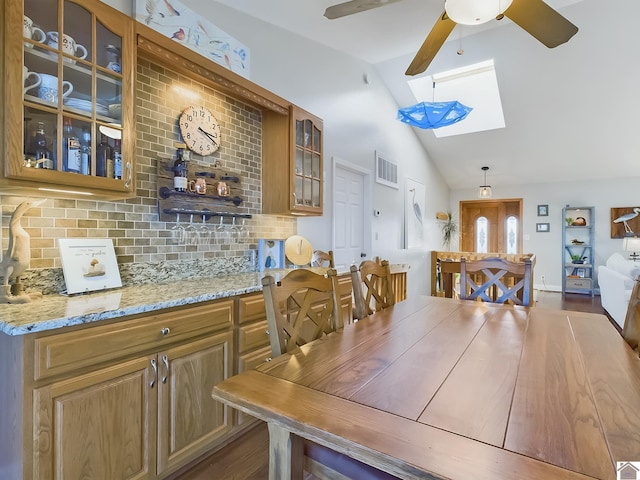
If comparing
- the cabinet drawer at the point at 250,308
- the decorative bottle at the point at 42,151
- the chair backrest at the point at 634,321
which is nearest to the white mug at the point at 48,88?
the decorative bottle at the point at 42,151

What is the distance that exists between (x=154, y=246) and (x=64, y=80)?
0.99 m

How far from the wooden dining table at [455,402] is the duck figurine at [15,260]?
1.21 m

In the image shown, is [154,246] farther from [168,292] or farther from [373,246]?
[373,246]

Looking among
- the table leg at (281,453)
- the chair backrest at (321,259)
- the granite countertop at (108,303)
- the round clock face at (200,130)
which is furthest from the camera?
the chair backrest at (321,259)

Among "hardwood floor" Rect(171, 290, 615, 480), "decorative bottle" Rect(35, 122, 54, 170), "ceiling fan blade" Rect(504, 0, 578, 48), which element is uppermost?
"ceiling fan blade" Rect(504, 0, 578, 48)

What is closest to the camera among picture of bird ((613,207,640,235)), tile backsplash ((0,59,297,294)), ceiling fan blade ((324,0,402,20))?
tile backsplash ((0,59,297,294))

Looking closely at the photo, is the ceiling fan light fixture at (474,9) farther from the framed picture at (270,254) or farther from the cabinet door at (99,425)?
the cabinet door at (99,425)

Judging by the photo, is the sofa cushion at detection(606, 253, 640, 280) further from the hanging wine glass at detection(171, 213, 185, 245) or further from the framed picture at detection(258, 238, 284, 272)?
the hanging wine glass at detection(171, 213, 185, 245)

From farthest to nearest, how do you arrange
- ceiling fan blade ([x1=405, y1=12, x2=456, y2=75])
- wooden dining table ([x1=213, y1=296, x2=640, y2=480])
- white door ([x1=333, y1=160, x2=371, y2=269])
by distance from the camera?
white door ([x1=333, y1=160, x2=371, y2=269]), ceiling fan blade ([x1=405, y1=12, x2=456, y2=75]), wooden dining table ([x1=213, y1=296, x2=640, y2=480])

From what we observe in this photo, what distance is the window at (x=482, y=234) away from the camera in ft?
28.1

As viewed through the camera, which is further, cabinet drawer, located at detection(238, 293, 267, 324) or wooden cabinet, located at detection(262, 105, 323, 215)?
wooden cabinet, located at detection(262, 105, 323, 215)

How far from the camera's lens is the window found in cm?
856

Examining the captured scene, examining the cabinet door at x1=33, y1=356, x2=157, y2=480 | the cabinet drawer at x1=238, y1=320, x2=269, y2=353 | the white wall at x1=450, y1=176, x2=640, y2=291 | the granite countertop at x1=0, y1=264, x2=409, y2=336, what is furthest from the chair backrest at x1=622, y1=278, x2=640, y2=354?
the white wall at x1=450, y1=176, x2=640, y2=291

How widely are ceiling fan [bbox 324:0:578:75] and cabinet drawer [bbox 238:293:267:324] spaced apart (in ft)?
6.27
